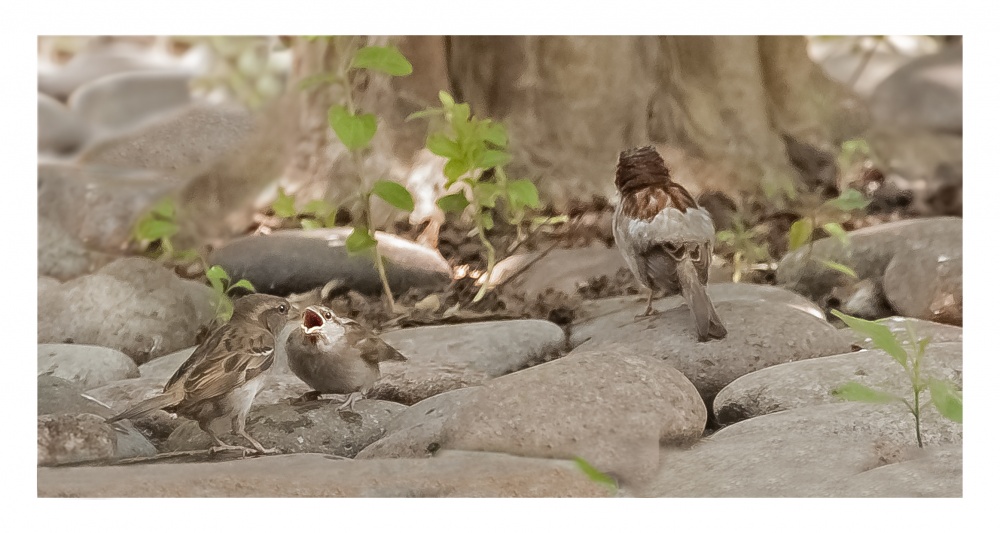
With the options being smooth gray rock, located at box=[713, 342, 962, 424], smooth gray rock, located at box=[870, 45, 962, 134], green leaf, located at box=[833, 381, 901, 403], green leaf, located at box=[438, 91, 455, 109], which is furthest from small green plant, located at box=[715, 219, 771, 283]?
green leaf, located at box=[438, 91, 455, 109]

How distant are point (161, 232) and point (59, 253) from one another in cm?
29

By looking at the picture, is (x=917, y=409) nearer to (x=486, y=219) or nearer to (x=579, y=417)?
(x=579, y=417)

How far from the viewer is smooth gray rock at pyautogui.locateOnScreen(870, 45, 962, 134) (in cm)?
290

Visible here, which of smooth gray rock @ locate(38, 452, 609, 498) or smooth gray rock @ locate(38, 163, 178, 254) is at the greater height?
smooth gray rock @ locate(38, 163, 178, 254)

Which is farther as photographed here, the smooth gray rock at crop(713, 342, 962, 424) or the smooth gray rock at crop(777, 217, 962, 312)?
the smooth gray rock at crop(777, 217, 962, 312)

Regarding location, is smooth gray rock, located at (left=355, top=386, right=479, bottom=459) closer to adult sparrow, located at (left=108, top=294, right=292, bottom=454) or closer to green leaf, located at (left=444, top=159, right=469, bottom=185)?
adult sparrow, located at (left=108, top=294, right=292, bottom=454)

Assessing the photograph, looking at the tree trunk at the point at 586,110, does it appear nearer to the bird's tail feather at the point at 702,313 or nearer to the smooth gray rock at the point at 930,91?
the smooth gray rock at the point at 930,91

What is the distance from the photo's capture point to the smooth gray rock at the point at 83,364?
282 cm

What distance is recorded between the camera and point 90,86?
9.23ft

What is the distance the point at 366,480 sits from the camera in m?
2.62

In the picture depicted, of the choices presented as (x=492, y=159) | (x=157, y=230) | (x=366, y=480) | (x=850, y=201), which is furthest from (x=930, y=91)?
(x=157, y=230)

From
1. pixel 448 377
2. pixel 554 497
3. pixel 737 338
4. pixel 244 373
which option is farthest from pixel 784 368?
pixel 244 373

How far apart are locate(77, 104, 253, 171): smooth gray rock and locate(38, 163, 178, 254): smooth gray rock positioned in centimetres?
4

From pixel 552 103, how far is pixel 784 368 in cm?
109
